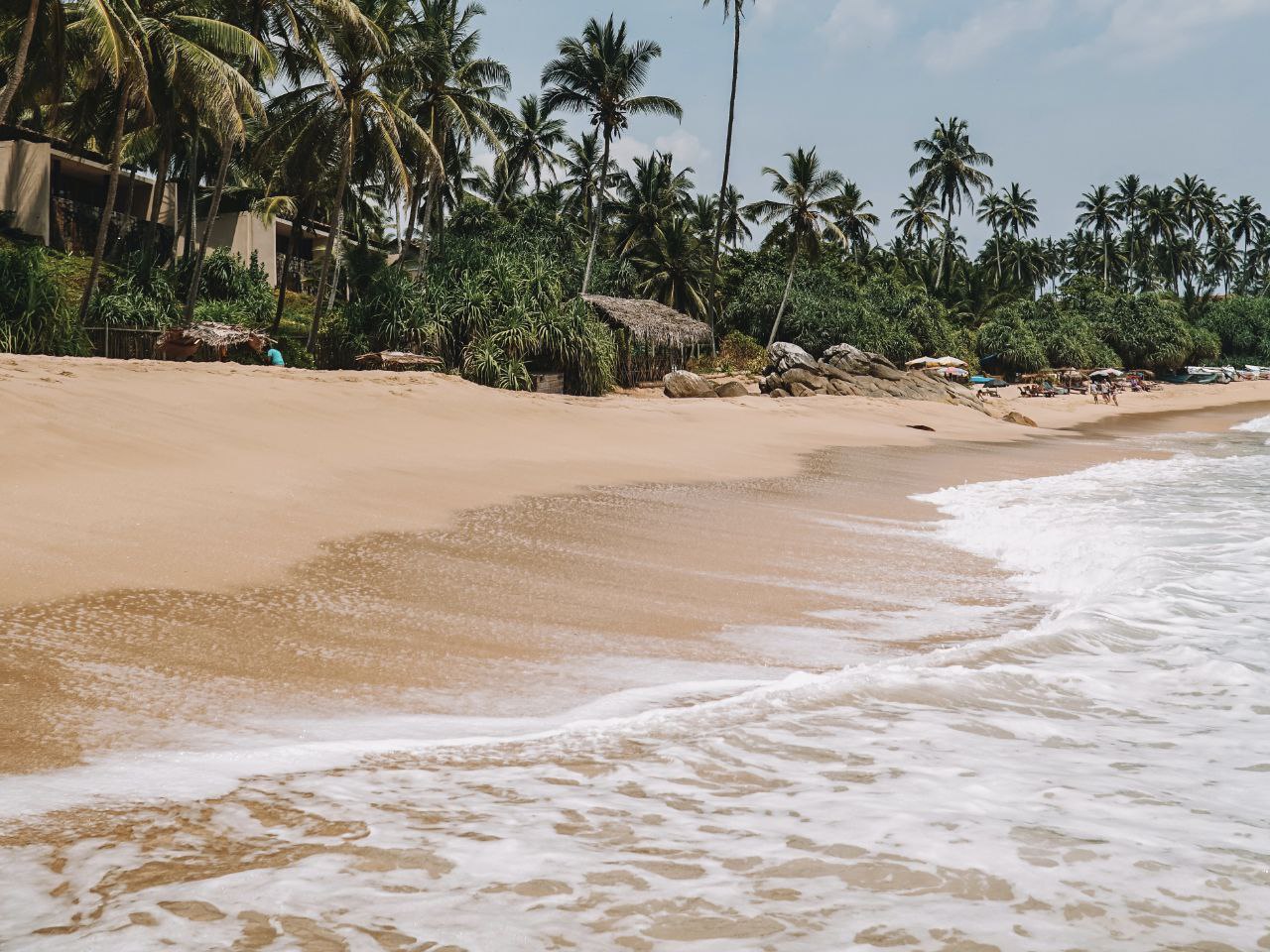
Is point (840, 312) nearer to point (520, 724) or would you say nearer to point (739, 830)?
point (520, 724)

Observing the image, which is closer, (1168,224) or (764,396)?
(764,396)

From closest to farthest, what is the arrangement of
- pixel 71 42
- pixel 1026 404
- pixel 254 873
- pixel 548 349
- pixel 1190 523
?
1. pixel 254 873
2. pixel 1190 523
3. pixel 71 42
4. pixel 548 349
5. pixel 1026 404

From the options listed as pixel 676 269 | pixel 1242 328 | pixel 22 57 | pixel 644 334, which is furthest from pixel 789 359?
pixel 1242 328

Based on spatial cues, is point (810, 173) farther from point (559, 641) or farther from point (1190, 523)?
point (559, 641)

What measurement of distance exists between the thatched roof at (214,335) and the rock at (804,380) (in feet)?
55.4

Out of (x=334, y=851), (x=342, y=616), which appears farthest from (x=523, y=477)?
(x=334, y=851)

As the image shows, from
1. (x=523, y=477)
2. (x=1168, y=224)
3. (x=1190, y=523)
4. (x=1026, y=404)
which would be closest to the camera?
(x=1190, y=523)

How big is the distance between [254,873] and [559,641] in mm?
2414

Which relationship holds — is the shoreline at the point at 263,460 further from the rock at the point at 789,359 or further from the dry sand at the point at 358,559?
the rock at the point at 789,359

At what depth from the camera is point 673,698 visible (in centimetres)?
379

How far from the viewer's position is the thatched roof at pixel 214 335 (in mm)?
18625

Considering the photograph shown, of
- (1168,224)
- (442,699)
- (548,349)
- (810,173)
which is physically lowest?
(442,699)

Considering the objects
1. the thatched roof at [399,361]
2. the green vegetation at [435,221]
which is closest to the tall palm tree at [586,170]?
the green vegetation at [435,221]

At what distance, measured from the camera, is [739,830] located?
2.60 m
